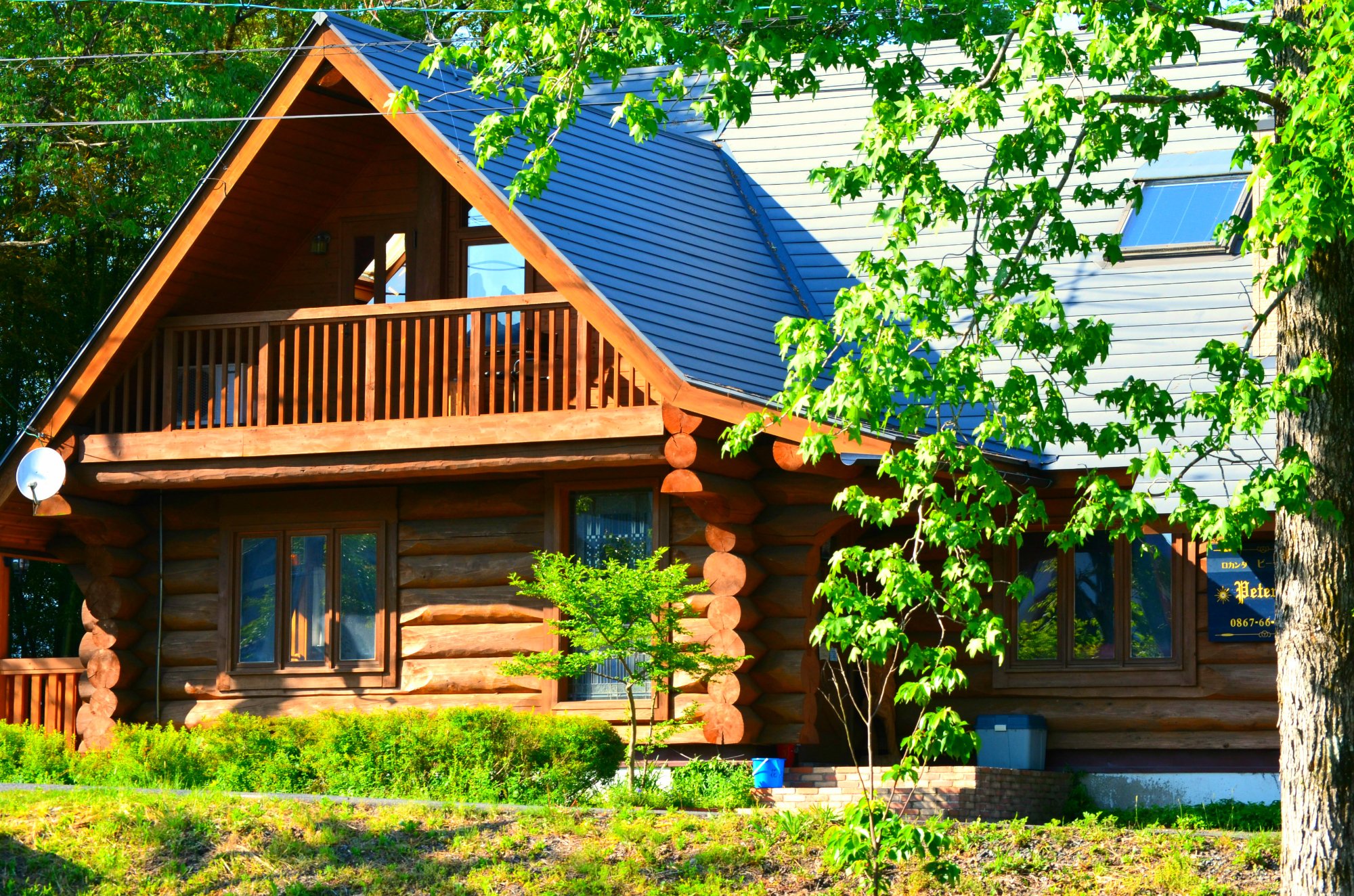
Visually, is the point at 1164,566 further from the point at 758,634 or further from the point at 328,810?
the point at 328,810

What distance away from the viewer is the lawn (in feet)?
36.3

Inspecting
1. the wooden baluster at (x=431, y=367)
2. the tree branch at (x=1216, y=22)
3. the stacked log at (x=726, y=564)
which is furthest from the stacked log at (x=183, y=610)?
the tree branch at (x=1216, y=22)

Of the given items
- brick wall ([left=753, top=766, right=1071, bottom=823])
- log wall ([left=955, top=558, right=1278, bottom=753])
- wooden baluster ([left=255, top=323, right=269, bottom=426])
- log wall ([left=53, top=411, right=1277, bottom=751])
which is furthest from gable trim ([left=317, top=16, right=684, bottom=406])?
log wall ([left=955, top=558, right=1278, bottom=753])

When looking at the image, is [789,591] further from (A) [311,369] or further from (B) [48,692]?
(B) [48,692]

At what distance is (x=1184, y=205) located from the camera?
1747cm

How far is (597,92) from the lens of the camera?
67.7 feet

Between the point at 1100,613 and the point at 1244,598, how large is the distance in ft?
4.28

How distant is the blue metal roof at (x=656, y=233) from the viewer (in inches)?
592

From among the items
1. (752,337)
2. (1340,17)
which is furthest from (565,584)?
(1340,17)

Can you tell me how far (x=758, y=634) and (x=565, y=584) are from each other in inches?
82.4

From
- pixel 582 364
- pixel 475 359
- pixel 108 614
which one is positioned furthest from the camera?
pixel 108 614

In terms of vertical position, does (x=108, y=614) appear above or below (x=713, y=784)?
above

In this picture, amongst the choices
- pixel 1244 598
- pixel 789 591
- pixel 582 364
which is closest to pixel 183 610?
Result: pixel 582 364

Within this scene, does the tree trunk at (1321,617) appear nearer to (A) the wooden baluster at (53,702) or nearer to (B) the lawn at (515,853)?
(B) the lawn at (515,853)
